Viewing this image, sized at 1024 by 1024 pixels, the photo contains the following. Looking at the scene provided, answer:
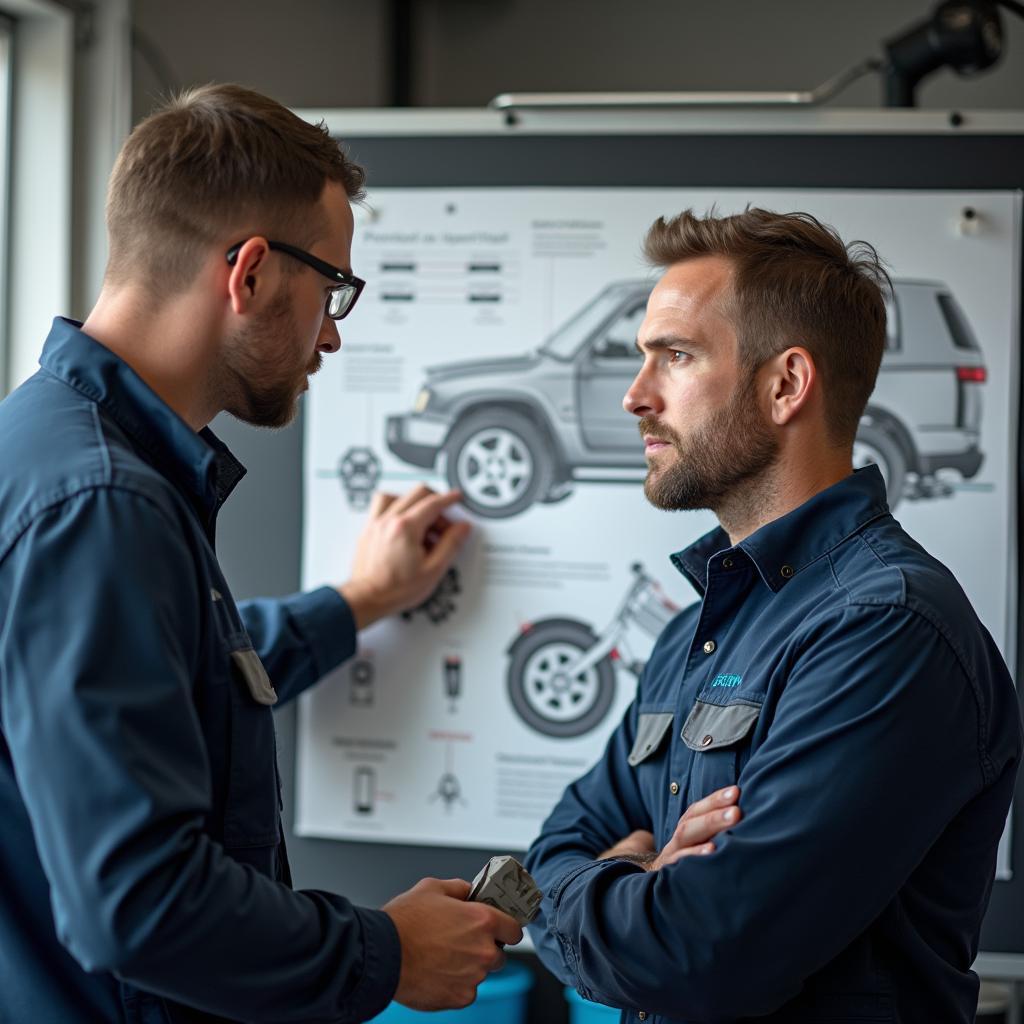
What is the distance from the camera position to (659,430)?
Result: 1.93m

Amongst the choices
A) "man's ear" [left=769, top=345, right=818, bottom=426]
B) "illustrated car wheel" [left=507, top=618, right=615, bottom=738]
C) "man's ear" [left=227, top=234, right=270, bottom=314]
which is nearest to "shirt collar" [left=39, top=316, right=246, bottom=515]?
"man's ear" [left=227, top=234, right=270, bottom=314]

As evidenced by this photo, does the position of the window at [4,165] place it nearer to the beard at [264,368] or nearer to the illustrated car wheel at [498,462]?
the illustrated car wheel at [498,462]

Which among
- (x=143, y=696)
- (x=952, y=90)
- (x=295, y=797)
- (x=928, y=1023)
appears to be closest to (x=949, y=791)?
(x=928, y=1023)

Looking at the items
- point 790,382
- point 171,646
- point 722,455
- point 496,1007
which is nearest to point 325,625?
point 496,1007

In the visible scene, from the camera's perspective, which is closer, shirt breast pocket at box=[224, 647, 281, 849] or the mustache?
shirt breast pocket at box=[224, 647, 281, 849]

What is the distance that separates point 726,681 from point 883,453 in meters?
0.96

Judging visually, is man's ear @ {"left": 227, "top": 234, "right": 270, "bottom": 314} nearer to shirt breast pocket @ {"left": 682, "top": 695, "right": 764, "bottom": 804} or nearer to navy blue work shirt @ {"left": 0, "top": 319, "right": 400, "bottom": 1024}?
navy blue work shirt @ {"left": 0, "top": 319, "right": 400, "bottom": 1024}

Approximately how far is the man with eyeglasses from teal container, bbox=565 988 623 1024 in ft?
4.05

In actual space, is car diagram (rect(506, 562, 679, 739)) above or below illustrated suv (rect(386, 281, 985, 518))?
below

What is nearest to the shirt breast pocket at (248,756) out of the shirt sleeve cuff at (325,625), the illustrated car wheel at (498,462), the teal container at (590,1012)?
the shirt sleeve cuff at (325,625)

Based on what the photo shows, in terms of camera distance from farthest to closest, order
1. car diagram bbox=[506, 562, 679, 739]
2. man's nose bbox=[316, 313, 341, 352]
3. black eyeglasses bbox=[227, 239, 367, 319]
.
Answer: car diagram bbox=[506, 562, 679, 739]
man's nose bbox=[316, 313, 341, 352]
black eyeglasses bbox=[227, 239, 367, 319]

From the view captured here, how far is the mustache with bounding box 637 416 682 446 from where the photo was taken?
1.90m

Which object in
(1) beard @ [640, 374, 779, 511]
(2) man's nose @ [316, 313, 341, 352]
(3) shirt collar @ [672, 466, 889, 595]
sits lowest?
(3) shirt collar @ [672, 466, 889, 595]

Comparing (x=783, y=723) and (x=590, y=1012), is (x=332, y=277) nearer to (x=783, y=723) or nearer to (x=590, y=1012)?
(x=783, y=723)
